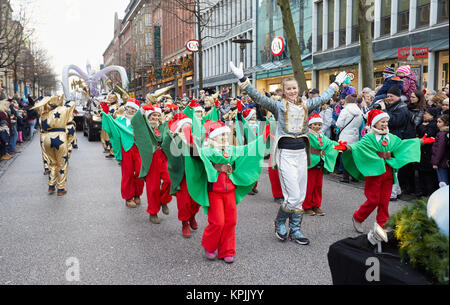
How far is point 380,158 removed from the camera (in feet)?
17.1

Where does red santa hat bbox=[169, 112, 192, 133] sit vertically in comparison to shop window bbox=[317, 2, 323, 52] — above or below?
below

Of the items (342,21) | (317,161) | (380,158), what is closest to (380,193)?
(380,158)

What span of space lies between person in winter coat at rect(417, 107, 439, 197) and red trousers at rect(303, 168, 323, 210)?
6.88 feet

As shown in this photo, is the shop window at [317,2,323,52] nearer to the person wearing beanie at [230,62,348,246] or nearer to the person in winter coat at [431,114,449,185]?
the person in winter coat at [431,114,449,185]

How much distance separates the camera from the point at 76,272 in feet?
13.7

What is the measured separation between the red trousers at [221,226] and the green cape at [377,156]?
6.23 feet

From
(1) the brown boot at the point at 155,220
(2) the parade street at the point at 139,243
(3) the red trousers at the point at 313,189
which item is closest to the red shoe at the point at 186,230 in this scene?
(2) the parade street at the point at 139,243

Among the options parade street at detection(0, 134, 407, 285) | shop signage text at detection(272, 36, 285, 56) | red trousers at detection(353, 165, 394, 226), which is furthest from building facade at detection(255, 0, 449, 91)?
parade street at detection(0, 134, 407, 285)

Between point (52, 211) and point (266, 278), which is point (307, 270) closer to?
point (266, 278)

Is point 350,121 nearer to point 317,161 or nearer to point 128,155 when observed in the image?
point 317,161

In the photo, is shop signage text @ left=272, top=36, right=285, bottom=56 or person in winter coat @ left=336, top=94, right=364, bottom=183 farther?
shop signage text @ left=272, top=36, right=285, bottom=56

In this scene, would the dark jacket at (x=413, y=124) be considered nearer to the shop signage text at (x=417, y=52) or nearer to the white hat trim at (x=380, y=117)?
the shop signage text at (x=417, y=52)

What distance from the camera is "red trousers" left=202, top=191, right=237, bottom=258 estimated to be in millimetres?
4434
